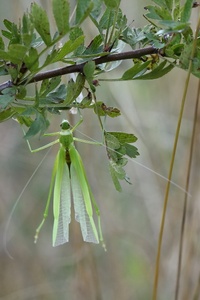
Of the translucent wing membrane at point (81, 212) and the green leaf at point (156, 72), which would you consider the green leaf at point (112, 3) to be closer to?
the green leaf at point (156, 72)

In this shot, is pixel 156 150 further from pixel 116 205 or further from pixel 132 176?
Answer: pixel 116 205

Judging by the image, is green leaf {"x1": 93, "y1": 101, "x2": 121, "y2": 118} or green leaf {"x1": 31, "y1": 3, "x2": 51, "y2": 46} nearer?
green leaf {"x1": 31, "y1": 3, "x2": 51, "y2": 46}

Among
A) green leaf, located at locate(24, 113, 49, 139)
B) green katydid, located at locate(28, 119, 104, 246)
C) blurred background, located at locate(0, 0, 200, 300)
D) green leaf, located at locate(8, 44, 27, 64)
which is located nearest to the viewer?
green leaf, located at locate(8, 44, 27, 64)

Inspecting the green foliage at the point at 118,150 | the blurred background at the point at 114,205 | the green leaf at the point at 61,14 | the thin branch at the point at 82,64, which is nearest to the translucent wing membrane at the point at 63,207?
the green foliage at the point at 118,150

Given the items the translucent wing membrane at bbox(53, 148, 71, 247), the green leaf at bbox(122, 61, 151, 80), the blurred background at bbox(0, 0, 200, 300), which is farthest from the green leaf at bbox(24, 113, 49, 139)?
the blurred background at bbox(0, 0, 200, 300)

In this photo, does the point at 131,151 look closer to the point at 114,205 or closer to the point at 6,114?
the point at 6,114

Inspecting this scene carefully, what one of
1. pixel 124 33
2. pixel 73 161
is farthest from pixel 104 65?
pixel 73 161

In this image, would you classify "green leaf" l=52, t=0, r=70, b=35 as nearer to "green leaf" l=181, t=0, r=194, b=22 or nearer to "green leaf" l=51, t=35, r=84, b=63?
"green leaf" l=51, t=35, r=84, b=63
